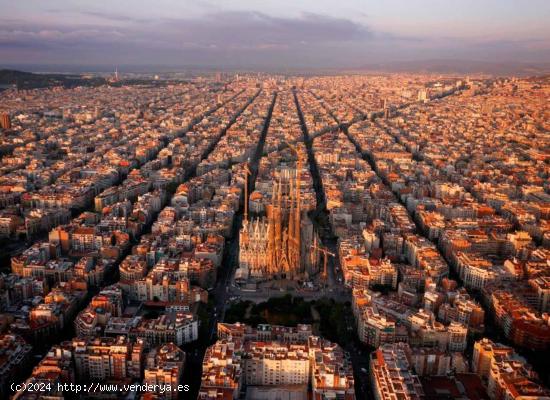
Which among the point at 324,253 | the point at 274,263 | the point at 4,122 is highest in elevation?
the point at 4,122

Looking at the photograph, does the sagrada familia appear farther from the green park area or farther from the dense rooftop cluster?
the green park area

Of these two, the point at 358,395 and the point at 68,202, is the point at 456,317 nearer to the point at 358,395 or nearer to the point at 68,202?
the point at 358,395

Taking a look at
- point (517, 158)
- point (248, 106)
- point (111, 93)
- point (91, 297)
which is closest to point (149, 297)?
point (91, 297)

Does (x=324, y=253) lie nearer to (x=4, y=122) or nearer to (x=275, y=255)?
(x=275, y=255)

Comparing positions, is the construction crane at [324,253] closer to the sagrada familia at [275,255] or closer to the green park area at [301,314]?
the sagrada familia at [275,255]

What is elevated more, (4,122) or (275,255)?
(4,122)

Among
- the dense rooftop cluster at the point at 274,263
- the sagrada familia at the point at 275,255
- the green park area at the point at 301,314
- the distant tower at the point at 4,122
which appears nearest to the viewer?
the dense rooftop cluster at the point at 274,263

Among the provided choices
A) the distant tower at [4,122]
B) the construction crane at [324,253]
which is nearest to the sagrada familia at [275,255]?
the construction crane at [324,253]

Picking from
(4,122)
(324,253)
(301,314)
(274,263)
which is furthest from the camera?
(4,122)

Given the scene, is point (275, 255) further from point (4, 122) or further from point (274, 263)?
point (4, 122)

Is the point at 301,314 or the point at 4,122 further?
the point at 4,122

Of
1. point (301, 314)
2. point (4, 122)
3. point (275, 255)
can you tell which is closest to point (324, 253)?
point (275, 255)

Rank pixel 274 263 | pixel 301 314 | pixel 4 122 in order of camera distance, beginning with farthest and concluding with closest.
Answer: pixel 4 122
pixel 274 263
pixel 301 314
